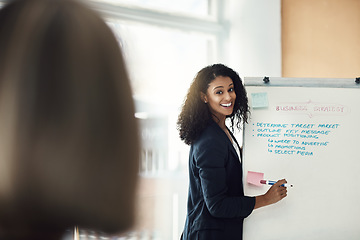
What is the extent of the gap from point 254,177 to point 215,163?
14.3 inches

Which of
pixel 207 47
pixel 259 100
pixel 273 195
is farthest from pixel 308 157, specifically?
pixel 207 47

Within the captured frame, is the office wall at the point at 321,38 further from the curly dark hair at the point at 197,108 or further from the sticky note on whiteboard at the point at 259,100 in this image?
the curly dark hair at the point at 197,108

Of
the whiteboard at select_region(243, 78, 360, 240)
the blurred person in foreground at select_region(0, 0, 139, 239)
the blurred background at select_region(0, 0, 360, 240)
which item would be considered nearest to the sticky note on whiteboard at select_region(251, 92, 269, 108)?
the whiteboard at select_region(243, 78, 360, 240)

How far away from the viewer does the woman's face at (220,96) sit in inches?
68.1

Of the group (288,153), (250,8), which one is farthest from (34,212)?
(250,8)

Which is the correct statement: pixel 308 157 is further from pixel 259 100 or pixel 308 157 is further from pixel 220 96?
pixel 220 96

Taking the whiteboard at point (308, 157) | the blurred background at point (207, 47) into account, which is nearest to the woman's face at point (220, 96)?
the whiteboard at point (308, 157)

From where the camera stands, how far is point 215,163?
1.54 metres

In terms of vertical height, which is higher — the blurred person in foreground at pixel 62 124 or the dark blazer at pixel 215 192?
the blurred person in foreground at pixel 62 124

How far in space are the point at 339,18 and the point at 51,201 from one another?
2.62 meters

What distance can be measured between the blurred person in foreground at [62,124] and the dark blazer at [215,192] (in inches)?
48.8

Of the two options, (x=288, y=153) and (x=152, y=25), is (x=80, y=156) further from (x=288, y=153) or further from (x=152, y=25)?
(x=152, y=25)

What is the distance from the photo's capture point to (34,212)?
303 mm

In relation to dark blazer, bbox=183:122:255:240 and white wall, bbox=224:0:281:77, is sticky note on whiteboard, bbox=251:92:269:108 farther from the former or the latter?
white wall, bbox=224:0:281:77
